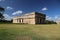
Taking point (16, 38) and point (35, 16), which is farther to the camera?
point (35, 16)

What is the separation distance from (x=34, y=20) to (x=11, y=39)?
2.46 metres

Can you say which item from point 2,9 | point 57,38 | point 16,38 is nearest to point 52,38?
point 57,38

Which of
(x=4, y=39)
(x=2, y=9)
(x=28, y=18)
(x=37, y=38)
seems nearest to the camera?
(x=4, y=39)

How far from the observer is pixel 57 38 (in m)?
3.06

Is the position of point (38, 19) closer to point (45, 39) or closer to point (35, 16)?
point (35, 16)

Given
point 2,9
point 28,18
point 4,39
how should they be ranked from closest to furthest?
point 4,39 → point 2,9 → point 28,18

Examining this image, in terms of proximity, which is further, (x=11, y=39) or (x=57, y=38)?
(x=57, y=38)

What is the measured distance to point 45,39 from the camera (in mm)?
2926

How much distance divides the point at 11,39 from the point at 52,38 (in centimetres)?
101

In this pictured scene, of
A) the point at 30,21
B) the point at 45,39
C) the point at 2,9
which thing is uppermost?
the point at 2,9

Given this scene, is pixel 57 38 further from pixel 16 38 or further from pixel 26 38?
pixel 16 38

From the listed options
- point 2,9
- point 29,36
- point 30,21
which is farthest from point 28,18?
point 29,36

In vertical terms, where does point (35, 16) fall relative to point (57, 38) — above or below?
above

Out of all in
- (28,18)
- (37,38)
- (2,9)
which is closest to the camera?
(37,38)
